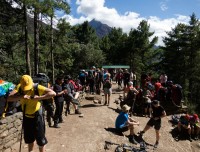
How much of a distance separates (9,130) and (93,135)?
125 inches

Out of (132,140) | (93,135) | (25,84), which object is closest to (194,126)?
(132,140)

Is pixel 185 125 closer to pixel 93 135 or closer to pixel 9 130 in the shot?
pixel 93 135

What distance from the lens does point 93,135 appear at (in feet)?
30.9

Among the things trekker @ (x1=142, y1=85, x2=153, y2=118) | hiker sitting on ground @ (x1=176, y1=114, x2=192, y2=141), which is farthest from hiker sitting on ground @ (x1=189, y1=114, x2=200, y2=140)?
trekker @ (x1=142, y1=85, x2=153, y2=118)

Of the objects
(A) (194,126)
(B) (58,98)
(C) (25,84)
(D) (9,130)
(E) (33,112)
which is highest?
(C) (25,84)

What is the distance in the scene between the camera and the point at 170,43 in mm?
41812

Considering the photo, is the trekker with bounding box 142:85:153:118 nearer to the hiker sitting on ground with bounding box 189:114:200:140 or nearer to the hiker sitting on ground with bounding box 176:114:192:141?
the hiker sitting on ground with bounding box 176:114:192:141

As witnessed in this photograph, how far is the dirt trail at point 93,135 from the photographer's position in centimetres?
829

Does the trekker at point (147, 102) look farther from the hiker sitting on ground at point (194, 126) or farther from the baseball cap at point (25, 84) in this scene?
the baseball cap at point (25, 84)

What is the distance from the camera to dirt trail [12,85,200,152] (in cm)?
829

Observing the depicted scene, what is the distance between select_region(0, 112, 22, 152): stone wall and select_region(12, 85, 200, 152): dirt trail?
0.84ft

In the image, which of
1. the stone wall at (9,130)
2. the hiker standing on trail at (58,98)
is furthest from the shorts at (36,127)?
the hiker standing on trail at (58,98)

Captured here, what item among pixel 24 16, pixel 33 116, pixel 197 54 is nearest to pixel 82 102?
pixel 24 16

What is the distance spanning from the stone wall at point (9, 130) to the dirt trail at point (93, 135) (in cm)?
26
